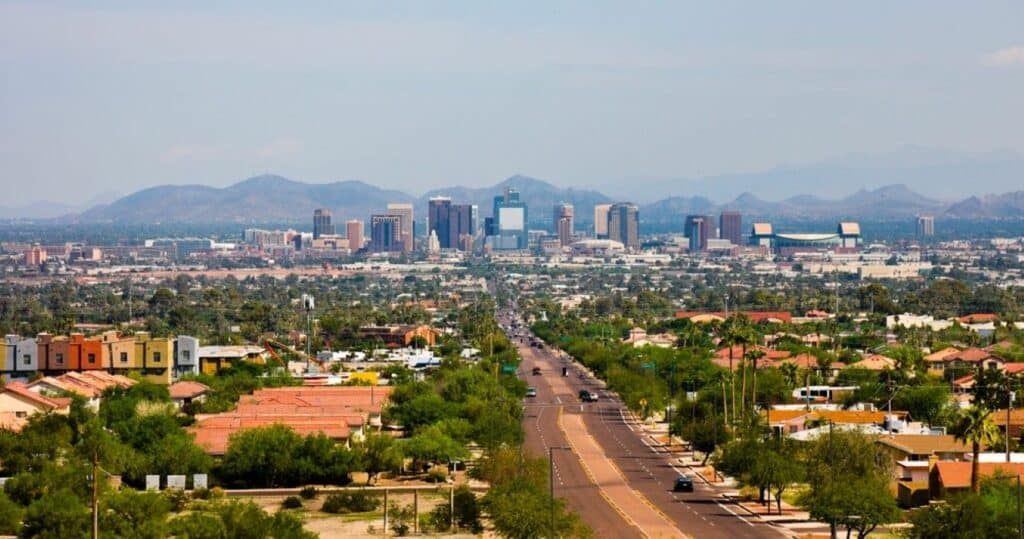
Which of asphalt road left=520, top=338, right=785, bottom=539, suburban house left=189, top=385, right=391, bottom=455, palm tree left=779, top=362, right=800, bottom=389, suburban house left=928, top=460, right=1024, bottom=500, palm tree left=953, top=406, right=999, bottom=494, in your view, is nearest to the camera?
asphalt road left=520, top=338, right=785, bottom=539

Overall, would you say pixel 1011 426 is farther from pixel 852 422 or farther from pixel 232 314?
pixel 232 314

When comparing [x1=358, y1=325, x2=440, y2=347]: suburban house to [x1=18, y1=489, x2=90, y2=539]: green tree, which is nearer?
[x1=18, y1=489, x2=90, y2=539]: green tree

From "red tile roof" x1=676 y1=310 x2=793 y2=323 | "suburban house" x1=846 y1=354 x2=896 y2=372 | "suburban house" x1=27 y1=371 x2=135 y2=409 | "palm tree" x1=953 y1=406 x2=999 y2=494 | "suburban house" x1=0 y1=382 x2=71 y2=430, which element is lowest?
"red tile roof" x1=676 y1=310 x2=793 y2=323

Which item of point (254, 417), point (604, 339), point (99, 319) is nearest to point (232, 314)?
point (99, 319)

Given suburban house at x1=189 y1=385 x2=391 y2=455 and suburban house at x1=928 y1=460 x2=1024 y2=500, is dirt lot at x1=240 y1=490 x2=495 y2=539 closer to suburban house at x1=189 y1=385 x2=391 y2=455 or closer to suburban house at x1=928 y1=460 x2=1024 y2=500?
suburban house at x1=189 y1=385 x2=391 y2=455

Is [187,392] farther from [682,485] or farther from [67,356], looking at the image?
[682,485]

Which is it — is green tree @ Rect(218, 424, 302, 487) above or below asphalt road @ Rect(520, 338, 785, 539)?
above

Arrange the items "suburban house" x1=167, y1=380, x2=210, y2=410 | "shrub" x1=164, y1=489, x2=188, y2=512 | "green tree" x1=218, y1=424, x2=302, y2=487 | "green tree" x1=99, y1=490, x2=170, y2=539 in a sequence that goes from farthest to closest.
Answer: "suburban house" x1=167, y1=380, x2=210, y2=410 → "green tree" x1=218, y1=424, x2=302, y2=487 → "shrub" x1=164, y1=489, x2=188, y2=512 → "green tree" x1=99, y1=490, x2=170, y2=539

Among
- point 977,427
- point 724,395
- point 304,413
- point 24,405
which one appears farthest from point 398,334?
point 977,427

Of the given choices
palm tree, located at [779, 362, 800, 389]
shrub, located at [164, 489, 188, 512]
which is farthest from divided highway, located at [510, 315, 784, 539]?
shrub, located at [164, 489, 188, 512]

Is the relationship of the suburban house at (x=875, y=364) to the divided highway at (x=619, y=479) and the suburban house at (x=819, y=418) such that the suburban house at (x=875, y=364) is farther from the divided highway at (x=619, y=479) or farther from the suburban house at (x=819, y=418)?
the suburban house at (x=819, y=418)
